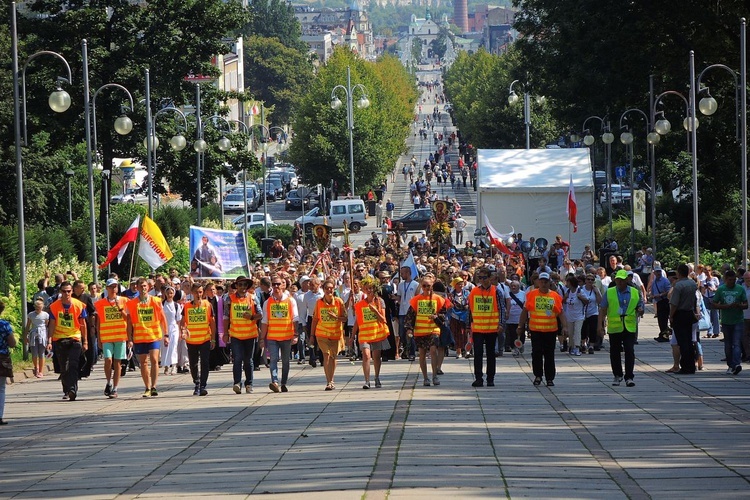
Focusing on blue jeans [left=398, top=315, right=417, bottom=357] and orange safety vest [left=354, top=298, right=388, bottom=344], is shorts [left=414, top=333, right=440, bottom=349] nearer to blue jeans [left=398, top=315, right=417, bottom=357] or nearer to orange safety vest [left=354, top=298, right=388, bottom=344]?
orange safety vest [left=354, top=298, right=388, bottom=344]

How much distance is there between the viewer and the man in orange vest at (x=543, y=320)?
724 inches

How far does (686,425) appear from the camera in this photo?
47.5 feet

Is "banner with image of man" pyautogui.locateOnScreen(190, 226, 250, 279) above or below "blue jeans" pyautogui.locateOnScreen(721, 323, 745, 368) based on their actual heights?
A: above

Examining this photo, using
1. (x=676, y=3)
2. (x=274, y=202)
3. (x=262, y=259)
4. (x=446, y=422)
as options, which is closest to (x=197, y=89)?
(x=262, y=259)

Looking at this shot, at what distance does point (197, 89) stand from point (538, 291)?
28116 millimetres

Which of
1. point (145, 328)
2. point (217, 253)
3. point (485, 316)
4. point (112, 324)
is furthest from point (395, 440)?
point (217, 253)

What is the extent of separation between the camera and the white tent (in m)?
43.5

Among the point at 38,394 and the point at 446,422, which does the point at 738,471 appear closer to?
the point at 446,422

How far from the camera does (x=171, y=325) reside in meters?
22.8

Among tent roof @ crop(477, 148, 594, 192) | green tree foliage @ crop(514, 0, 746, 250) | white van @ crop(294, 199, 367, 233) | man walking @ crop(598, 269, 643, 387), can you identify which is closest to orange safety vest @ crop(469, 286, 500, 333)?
man walking @ crop(598, 269, 643, 387)

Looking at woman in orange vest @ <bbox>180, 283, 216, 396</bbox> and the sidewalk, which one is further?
woman in orange vest @ <bbox>180, 283, 216, 396</bbox>

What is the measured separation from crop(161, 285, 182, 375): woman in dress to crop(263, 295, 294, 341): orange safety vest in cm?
411

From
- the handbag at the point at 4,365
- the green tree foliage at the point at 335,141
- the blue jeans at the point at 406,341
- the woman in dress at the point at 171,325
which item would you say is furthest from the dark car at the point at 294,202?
the handbag at the point at 4,365

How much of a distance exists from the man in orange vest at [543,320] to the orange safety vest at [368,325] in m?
1.82
